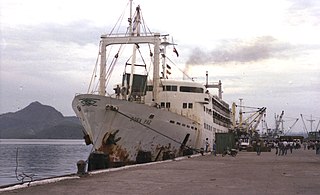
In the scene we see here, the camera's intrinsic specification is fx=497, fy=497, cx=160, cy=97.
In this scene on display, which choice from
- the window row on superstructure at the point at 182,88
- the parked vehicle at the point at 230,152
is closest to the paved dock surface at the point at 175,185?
the parked vehicle at the point at 230,152

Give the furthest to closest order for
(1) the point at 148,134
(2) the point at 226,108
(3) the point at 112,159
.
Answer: (2) the point at 226,108, (1) the point at 148,134, (3) the point at 112,159

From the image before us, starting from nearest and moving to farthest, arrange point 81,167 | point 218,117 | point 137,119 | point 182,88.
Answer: point 81,167
point 137,119
point 182,88
point 218,117

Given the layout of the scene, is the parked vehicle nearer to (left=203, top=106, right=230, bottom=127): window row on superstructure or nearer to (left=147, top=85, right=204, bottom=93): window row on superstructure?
(left=147, top=85, right=204, bottom=93): window row on superstructure

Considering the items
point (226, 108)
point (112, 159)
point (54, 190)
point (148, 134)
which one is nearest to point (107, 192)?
point (54, 190)

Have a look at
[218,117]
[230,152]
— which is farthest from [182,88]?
[218,117]

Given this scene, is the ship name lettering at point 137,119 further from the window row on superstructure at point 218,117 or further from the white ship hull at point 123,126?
the window row on superstructure at point 218,117

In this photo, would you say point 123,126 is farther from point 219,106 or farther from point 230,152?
point 219,106

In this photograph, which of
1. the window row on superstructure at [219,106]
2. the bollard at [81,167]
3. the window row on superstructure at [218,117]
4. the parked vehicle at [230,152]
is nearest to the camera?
the bollard at [81,167]

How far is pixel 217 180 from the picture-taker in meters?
17.5

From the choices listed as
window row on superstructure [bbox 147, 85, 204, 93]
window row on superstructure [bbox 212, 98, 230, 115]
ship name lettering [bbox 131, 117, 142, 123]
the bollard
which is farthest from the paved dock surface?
window row on superstructure [bbox 212, 98, 230, 115]

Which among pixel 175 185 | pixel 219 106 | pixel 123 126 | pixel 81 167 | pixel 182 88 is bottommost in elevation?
pixel 175 185

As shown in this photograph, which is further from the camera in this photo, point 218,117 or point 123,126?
point 218,117

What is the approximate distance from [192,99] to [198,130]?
2815 mm

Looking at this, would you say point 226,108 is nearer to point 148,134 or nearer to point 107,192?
point 148,134
